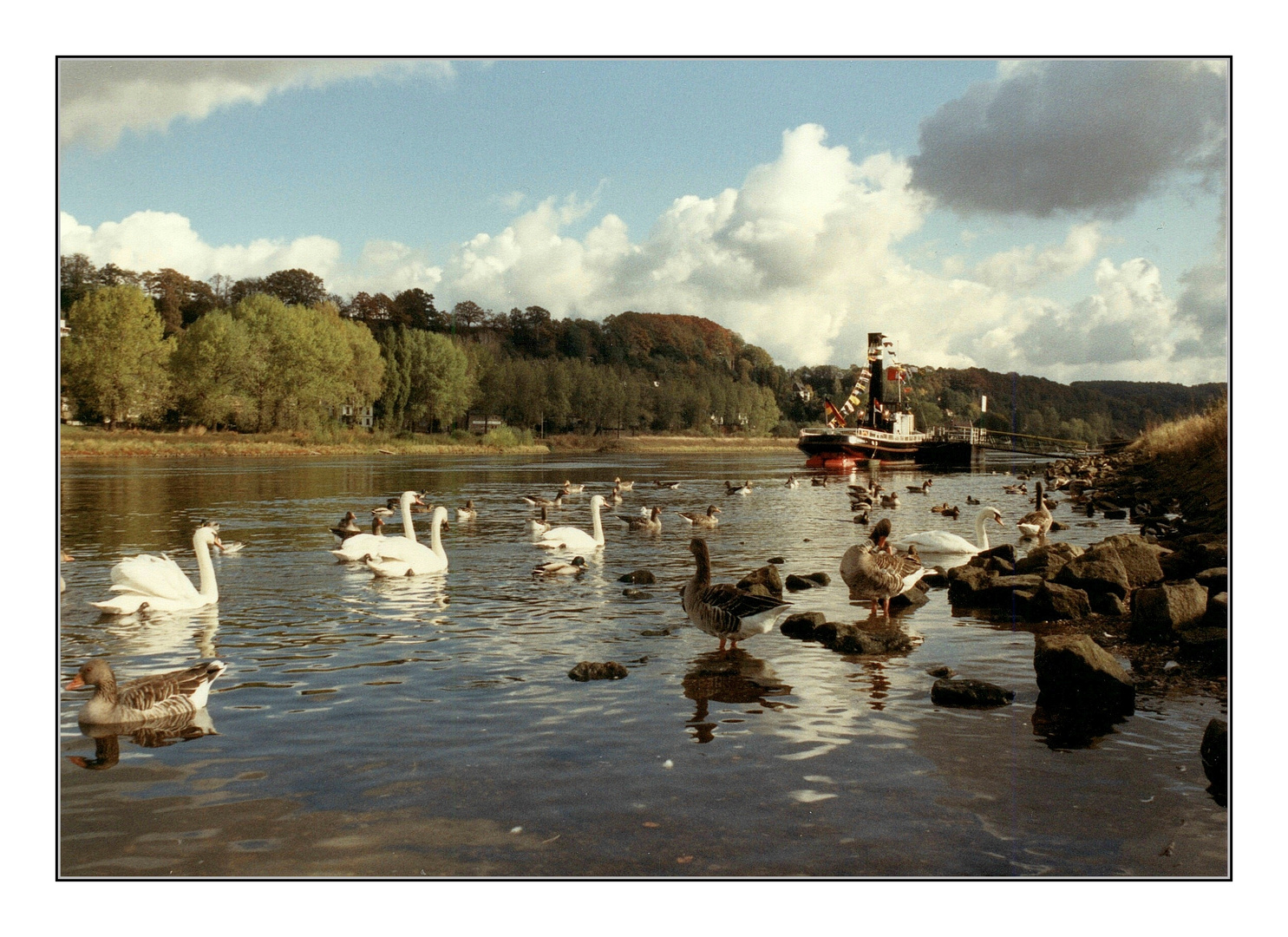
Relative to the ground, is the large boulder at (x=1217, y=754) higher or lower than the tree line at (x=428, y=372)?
lower

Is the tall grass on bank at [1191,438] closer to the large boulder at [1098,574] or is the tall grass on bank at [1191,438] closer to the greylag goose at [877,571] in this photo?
the large boulder at [1098,574]

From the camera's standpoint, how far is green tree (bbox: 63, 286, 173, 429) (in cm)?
1003

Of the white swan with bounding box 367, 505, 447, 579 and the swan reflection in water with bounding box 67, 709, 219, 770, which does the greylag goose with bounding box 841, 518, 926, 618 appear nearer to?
the white swan with bounding box 367, 505, 447, 579

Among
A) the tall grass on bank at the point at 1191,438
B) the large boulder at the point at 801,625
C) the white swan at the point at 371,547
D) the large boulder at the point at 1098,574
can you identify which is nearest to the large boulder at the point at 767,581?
the large boulder at the point at 801,625

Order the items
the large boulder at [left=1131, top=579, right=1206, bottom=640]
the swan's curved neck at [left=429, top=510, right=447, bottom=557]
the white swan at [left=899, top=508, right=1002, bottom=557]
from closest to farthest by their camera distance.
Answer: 1. the large boulder at [left=1131, top=579, right=1206, bottom=640]
2. the swan's curved neck at [left=429, top=510, right=447, bottom=557]
3. the white swan at [left=899, top=508, right=1002, bottom=557]

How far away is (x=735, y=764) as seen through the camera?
20.1 ft

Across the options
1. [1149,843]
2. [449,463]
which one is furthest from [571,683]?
[449,463]

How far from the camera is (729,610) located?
357 inches

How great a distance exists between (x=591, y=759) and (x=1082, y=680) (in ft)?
12.7

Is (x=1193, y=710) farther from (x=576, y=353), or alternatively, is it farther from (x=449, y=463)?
(x=449, y=463)

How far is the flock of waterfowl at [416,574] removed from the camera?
7137 millimetres

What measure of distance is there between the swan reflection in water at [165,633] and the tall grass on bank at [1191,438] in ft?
36.8

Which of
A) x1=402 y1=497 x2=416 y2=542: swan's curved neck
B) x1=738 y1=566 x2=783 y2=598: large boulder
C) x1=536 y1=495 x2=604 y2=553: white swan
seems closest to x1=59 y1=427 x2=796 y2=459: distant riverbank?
x1=402 y1=497 x2=416 y2=542: swan's curved neck

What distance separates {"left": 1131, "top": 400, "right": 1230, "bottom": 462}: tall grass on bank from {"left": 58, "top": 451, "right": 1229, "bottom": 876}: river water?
5.47 m
